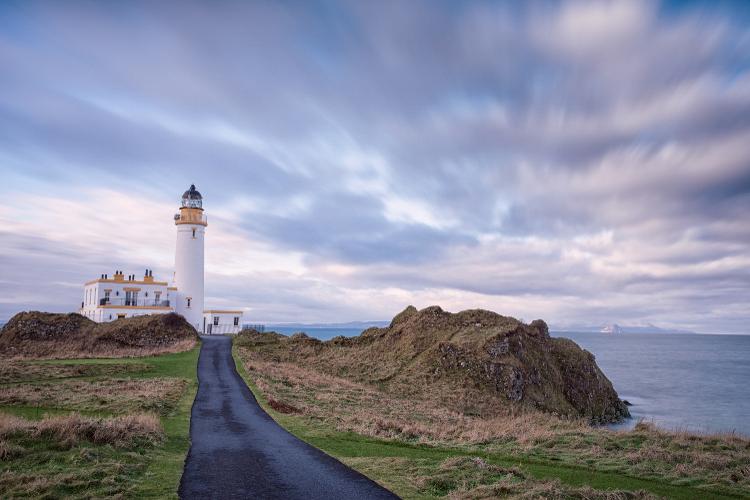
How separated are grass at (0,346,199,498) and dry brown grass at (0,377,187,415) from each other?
4 cm

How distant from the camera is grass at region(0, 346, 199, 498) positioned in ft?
41.1

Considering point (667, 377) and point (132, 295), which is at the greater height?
point (132, 295)

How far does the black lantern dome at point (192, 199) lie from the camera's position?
77.4 metres

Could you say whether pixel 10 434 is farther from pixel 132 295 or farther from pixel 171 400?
pixel 132 295

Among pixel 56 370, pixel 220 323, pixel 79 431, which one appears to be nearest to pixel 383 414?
pixel 79 431

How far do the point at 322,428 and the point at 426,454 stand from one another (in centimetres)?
569

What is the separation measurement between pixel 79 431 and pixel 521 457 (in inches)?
562

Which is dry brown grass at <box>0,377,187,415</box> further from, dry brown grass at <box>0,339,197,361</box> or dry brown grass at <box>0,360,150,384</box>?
dry brown grass at <box>0,339,197,361</box>

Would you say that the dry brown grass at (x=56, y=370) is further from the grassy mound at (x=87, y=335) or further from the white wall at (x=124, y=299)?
the white wall at (x=124, y=299)

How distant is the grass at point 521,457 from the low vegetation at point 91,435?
16.7 ft

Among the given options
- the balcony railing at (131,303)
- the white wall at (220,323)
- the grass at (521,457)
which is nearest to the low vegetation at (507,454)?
the grass at (521,457)

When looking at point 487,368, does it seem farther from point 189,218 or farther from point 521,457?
point 189,218

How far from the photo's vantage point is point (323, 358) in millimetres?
56781

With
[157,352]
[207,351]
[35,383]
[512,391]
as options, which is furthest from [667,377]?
[35,383]
